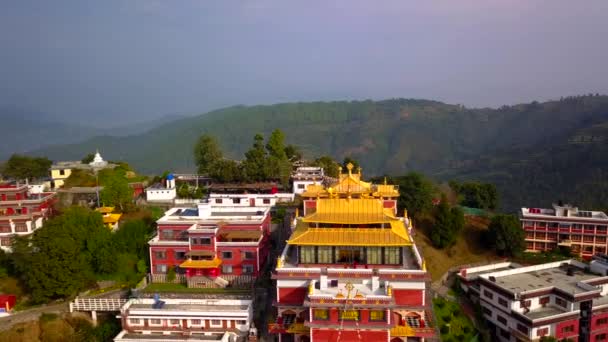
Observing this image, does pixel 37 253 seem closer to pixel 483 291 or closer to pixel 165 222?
pixel 165 222

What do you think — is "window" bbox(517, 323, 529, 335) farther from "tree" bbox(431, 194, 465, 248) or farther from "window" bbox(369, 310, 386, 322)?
"window" bbox(369, 310, 386, 322)

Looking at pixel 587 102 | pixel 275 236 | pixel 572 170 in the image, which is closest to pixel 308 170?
pixel 275 236

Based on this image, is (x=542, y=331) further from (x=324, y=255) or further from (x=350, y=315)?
(x=324, y=255)

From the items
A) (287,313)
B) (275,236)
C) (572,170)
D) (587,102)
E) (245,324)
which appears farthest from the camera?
(587,102)

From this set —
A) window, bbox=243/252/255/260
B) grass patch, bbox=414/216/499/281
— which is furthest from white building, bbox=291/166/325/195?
window, bbox=243/252/255/260

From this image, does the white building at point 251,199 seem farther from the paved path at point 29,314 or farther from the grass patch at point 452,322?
the grass patch at point 452,322

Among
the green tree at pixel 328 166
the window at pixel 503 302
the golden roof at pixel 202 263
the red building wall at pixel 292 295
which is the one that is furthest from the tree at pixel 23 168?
the window at pixel 503 302

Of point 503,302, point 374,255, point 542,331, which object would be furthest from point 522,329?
point 374,255
